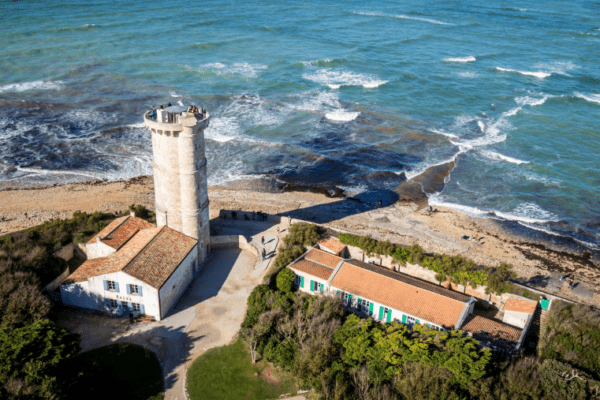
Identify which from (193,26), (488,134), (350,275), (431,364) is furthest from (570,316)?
(193,26)

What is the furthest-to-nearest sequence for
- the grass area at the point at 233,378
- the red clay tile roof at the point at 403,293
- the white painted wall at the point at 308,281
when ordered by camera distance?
the white painted wall at the point at 308,281, the red clay tile roof at the point at 403,293, the grass area at the point at 233,378

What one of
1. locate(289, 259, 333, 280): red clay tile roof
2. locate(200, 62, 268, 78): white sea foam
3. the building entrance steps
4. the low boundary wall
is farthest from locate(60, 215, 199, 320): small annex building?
locate(200, 62, 268, 78): white sea foam

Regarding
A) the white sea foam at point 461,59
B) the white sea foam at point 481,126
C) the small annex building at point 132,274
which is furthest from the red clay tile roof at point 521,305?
the white sea foam at point 461,59

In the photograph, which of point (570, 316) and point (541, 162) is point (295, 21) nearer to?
point (541, 162)

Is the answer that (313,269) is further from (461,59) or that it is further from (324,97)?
(461,59)

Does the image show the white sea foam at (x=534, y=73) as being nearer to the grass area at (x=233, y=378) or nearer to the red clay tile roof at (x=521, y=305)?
the red clay tile roof at (x=521, y=305)

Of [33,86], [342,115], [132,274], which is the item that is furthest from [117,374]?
[33,86]

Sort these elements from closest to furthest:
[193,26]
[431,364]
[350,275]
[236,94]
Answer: [431,364] < [350,275] < [236,94] < [193,26]
